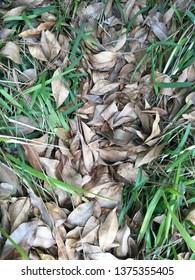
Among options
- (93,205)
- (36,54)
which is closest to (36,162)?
(93,205)

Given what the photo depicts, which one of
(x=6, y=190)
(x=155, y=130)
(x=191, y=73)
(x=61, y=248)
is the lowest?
(x=61, y=248)

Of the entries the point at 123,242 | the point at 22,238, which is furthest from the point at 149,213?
the point at 22,238

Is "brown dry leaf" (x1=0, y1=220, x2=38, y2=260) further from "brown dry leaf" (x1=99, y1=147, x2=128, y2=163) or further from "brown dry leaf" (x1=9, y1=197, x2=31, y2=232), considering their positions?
"brown dry leaf" (x1=99, y1=147, x2=128, y2=163)

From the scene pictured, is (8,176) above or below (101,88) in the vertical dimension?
below

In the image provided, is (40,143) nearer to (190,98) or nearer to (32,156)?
(32,156)

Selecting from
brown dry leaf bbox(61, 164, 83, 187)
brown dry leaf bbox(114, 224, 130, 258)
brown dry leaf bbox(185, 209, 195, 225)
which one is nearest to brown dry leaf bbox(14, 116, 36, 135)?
brown dry leaf bbox(61, 164, 83, 187)
